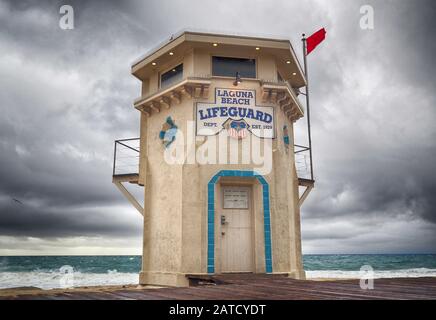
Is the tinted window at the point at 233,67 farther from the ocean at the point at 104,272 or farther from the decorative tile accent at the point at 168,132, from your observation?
the ocean at the point at 104,272

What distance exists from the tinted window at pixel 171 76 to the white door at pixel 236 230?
15.0 feet

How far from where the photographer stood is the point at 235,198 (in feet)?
40.2

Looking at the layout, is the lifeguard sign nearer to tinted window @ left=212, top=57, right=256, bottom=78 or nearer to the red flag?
tinted window @ left=212, top=57, right=256, bottom=78

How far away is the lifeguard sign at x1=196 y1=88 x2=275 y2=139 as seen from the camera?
40.3 ft

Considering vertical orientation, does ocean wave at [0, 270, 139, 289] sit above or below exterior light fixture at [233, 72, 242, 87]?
below

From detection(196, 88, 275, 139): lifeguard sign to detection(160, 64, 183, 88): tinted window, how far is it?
1.83m

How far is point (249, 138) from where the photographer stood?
12375 millimetres

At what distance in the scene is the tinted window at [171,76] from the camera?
13.6m
